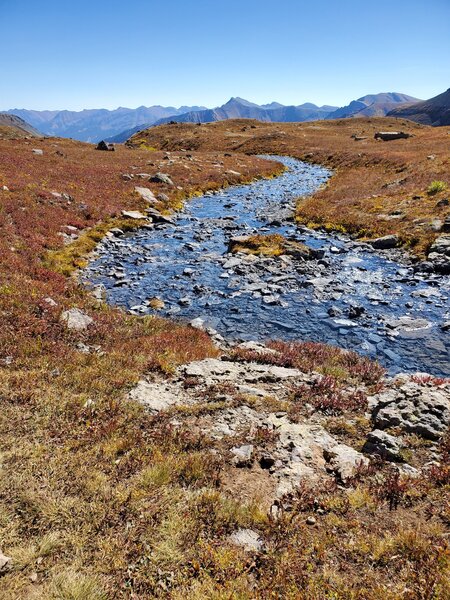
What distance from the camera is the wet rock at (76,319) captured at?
36.8 feet

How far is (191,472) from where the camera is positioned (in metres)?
6.42

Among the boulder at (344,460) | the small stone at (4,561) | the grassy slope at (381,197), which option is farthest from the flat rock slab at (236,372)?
the grassy slope at (381,197)

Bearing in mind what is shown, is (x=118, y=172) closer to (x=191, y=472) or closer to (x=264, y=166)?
(x=264, y=166)

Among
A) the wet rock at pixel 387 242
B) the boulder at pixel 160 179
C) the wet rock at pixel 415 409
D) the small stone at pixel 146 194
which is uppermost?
the boulder at pixel 160 179

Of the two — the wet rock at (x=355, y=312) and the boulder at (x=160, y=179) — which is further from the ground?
the boulder at (x=160, y=179)

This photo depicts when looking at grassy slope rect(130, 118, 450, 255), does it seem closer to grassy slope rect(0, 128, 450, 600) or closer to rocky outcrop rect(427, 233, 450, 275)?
rocky outcrop rect(427, 233, 450, 275)

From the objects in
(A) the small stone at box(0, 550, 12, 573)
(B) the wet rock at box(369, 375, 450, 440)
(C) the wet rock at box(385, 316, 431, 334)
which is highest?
(A) the small stone at box(0, 550, 12, 573)

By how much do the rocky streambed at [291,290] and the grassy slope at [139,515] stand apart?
5.53 metres

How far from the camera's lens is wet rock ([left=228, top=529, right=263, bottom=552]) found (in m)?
5.26

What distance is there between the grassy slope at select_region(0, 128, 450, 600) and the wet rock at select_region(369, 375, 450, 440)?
975 millimetres

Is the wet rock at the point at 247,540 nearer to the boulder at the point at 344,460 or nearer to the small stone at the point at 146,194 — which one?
the boulder at the point at 344,460

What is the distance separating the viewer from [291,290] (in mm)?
17375

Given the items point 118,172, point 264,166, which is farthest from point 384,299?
point 264,166

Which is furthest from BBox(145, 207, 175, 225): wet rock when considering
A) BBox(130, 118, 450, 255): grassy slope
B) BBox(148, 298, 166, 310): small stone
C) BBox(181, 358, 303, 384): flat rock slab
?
BBox(181, 358, 303, 384): flat rock slab
